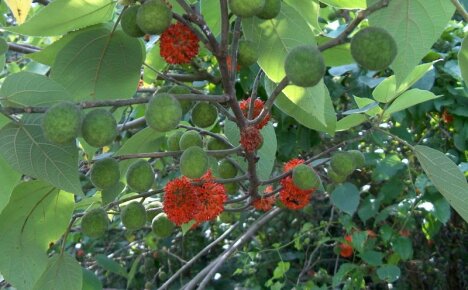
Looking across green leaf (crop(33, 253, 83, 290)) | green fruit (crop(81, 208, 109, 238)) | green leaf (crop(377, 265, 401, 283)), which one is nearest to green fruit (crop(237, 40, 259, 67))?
green fruit (crop(81, 208, 109, 238))

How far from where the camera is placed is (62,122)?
0.99 metres

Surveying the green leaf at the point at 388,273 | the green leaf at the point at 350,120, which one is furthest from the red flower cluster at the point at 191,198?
the green leaf at the point at 388,273

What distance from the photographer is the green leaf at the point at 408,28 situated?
3.49ft

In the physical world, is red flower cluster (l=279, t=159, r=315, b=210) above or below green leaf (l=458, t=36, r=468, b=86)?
below

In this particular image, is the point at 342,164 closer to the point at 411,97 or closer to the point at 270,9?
the point at 411,97

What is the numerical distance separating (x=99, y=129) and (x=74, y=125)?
49 mm

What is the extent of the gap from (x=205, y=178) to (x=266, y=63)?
0.38 meters

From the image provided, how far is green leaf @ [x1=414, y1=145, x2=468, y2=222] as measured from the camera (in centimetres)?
132

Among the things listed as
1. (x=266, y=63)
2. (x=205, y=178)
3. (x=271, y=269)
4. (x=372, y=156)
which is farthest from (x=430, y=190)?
(x=271, y=269)

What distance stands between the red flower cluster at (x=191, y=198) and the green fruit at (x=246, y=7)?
55 centimetres

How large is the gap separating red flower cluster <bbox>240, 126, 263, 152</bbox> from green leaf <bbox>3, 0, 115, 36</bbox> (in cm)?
38

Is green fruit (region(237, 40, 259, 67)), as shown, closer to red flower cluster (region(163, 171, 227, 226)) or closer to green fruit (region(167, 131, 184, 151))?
red flower cluster (region(163, 171, 227, 226))

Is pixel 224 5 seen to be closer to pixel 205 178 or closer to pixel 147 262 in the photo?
pixel 205 178

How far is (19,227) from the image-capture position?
4.77 feet
